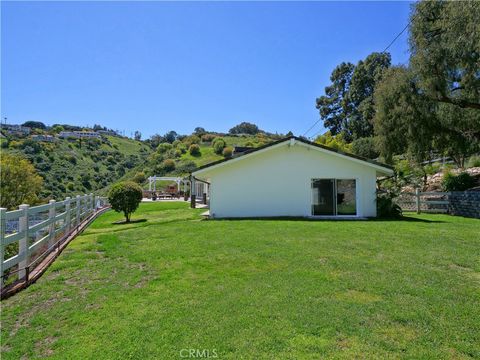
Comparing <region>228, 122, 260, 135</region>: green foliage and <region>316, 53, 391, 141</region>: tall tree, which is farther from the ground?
<region>228, 122, 260, 135</region>: green foliage

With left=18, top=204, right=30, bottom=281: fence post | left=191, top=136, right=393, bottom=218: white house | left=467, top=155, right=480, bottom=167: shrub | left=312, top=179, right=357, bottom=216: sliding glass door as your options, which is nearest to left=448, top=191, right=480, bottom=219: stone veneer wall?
left=191, top=136, right=393, bottom=218: white house

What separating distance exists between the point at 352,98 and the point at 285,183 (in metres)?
40.0

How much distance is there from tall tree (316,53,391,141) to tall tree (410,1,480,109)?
969 inches

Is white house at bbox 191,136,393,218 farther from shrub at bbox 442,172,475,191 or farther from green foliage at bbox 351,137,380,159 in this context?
green foliage at bbox 351,137,380,159

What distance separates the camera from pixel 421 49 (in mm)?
16500

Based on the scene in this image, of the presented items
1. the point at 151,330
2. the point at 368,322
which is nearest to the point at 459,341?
the point at 368,322

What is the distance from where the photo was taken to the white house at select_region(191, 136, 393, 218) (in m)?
15.9

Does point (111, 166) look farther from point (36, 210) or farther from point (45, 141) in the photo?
point (36, 210)

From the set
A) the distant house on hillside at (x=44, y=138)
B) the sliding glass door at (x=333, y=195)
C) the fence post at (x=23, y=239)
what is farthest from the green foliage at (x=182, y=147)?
the fence post at (x=23, y=239)

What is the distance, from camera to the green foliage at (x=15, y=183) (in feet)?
96.5

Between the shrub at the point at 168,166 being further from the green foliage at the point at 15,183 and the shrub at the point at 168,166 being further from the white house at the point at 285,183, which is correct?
the white house at the point at 285,183

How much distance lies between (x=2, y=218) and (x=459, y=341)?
580 cm

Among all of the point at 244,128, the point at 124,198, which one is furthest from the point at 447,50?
the point at 244,128

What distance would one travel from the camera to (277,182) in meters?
16.0
